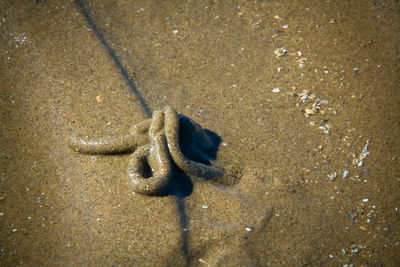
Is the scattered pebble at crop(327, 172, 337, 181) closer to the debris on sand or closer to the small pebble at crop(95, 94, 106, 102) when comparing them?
the debris on sand

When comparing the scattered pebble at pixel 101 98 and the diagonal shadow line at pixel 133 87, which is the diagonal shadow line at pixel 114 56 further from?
the scattered pebble at pixel 101 98

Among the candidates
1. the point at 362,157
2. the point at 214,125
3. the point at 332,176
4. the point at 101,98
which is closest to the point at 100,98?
the point at 101,98

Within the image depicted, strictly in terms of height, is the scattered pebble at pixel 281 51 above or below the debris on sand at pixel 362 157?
above

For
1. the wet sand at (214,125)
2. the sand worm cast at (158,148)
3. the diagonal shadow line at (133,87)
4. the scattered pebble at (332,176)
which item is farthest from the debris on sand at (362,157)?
the diagonal shadow line at (133,87)

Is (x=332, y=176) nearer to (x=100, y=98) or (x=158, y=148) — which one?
(x=158, y=148)

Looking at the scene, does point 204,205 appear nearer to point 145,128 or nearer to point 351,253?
point 145,128

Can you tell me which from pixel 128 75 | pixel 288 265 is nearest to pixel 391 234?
pixel 288 265
